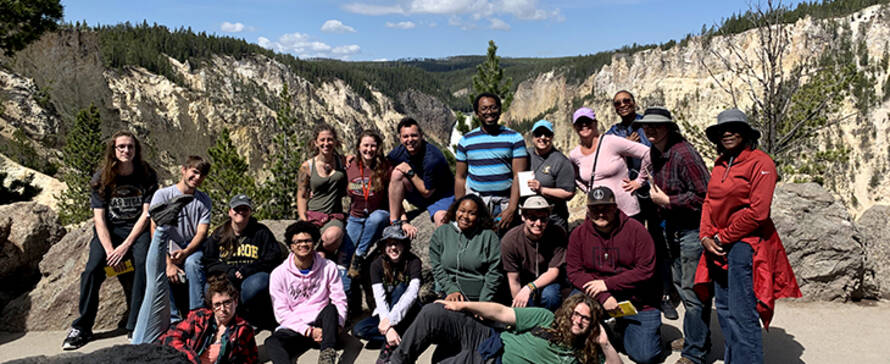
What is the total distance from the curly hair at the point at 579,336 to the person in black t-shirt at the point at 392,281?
139 cm

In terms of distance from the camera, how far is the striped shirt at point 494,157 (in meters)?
4.89

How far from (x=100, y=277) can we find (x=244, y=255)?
141 centimetres

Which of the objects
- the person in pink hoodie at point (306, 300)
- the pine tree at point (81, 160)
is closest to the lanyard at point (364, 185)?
the person in pink hoodie at point (306, 300)

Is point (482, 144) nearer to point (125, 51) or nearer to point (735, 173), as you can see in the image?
point (735, 173)

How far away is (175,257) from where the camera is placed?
4895 millimetres

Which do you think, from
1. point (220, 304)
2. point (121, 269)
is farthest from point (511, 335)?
point (121, 269)

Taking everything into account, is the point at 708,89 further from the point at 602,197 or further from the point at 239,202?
the point at 239,202

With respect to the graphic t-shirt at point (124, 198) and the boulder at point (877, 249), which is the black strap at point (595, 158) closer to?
the boulder at point (877, 249)

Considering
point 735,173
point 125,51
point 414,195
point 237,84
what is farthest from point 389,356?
point 237,84

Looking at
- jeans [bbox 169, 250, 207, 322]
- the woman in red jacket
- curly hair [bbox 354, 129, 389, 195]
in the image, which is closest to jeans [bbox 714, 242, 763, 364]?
the woman in red jacket

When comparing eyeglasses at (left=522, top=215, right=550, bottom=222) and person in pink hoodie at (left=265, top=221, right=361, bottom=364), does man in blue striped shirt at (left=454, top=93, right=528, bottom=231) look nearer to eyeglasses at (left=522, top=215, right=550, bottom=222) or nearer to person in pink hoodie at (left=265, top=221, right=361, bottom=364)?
eyeglasses at (left=522, top=215, right=550, bottom=222)

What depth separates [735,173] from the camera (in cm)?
346

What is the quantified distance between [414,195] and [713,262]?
9.62 ft

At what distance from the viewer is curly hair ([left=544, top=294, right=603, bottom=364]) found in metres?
3.53
